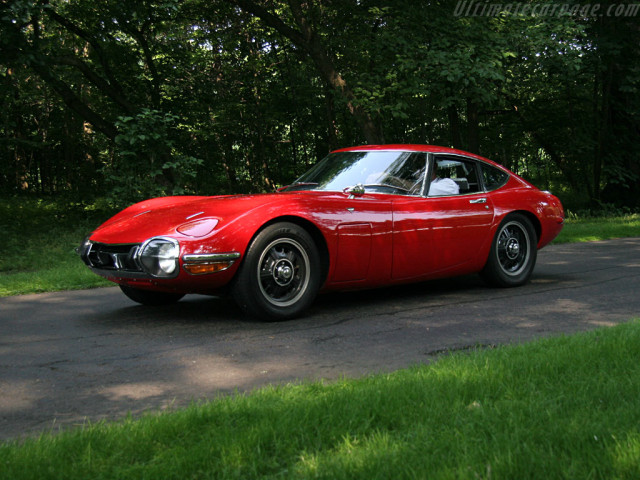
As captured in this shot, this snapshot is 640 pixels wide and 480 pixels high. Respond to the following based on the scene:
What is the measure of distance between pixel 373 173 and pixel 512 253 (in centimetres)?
191

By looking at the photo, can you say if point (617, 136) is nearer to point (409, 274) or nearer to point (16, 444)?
point (409, 274)

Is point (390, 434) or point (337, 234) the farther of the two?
point (337, 234)

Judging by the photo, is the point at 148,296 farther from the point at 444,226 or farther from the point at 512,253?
the point at 512,253

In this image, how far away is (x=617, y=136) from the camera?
70.7 ft

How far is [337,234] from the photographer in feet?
18.1

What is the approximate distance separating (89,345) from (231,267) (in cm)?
115

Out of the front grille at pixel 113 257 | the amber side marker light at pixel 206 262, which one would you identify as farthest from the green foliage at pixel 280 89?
the amber side marker light at pixel 206 262

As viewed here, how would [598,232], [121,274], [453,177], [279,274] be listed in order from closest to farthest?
[121,274] < [279,274] < [453,177] < [598,232]

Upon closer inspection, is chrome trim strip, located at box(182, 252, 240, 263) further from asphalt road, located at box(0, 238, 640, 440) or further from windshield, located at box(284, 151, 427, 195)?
windshield, located at box(284, 151, 427, 195)

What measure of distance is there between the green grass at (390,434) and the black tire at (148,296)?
3.13 meters

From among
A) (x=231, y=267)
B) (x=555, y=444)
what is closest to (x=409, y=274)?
(x=231, y=267)

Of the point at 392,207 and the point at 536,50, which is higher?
the point at 536,50

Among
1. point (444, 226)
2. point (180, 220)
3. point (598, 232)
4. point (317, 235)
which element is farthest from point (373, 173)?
point (598, 232)

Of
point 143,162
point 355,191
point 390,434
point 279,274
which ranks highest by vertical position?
point 143,162
